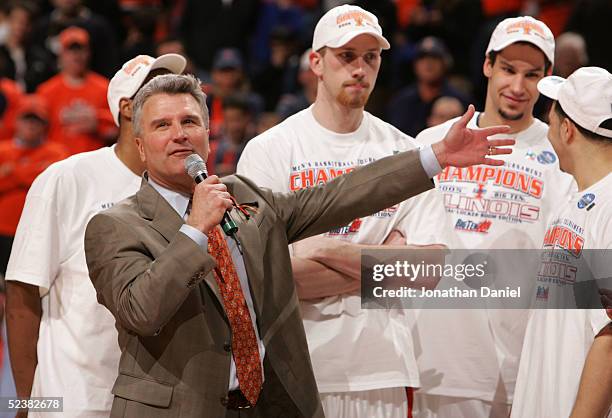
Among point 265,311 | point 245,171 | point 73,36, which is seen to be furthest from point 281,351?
point 73,36

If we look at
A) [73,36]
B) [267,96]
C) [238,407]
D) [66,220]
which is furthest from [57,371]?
[267,96]

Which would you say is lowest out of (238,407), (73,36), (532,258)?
(238,407)

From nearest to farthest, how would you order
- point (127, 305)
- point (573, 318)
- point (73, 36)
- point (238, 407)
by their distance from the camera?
point (127, 305) < point (238, 407) < point (573, 318) < point (73, 36)

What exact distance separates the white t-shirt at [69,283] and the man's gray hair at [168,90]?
0.65 m

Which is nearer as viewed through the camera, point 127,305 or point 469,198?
point 127,305

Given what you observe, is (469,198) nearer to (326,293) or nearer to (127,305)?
(326,293)

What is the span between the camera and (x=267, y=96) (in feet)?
33.9

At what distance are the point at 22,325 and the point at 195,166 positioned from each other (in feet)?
4.50

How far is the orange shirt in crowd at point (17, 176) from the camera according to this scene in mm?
8203

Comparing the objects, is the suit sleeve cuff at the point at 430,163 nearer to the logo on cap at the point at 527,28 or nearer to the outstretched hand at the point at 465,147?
the outstretched hand at the point at 465,147

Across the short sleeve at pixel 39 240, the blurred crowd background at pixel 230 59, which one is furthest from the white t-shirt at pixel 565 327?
the blurred crowd background at pixel 230 59

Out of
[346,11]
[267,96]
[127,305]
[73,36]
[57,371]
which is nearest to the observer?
[127,305]

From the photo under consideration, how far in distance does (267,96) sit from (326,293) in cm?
624

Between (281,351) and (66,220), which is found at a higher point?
(66,220)
